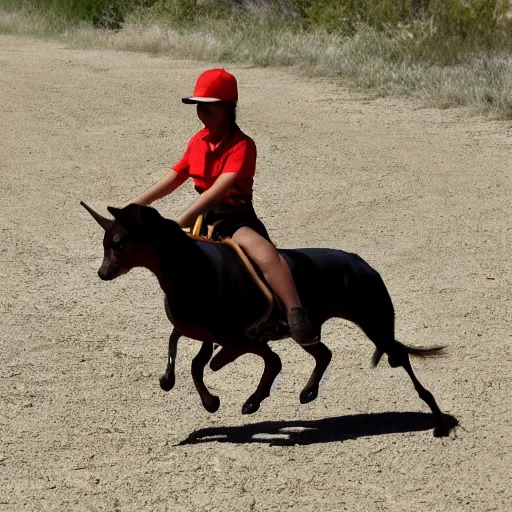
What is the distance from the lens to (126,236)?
206 inches

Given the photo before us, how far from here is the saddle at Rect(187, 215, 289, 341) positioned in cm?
575

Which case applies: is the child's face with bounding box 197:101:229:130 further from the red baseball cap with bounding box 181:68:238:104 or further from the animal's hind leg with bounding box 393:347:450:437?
the animal's hind leg with bounding box 393:347:450:437

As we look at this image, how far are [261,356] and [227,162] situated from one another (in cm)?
100

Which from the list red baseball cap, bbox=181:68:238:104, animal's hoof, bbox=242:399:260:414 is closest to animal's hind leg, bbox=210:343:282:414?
animal's hoof, bbox=242:399:260:414

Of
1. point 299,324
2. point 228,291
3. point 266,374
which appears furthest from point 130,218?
point 266,374

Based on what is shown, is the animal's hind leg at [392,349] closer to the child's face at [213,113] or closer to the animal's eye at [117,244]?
the child's face at [213,113]

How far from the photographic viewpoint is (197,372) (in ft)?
19.9

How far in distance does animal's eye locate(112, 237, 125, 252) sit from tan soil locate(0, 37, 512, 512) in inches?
54.0

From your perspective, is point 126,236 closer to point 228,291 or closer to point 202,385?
point 228,291

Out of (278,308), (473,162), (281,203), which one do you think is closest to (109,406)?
(278,308)

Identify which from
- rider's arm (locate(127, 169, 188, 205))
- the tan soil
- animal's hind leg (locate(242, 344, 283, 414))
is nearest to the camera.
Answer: rider's arm (locate(127, 169, 188, 205))

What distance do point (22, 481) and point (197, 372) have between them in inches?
41.3

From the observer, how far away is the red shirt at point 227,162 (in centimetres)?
577

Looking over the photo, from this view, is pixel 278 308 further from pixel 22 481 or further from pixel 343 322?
pixel 343 322
